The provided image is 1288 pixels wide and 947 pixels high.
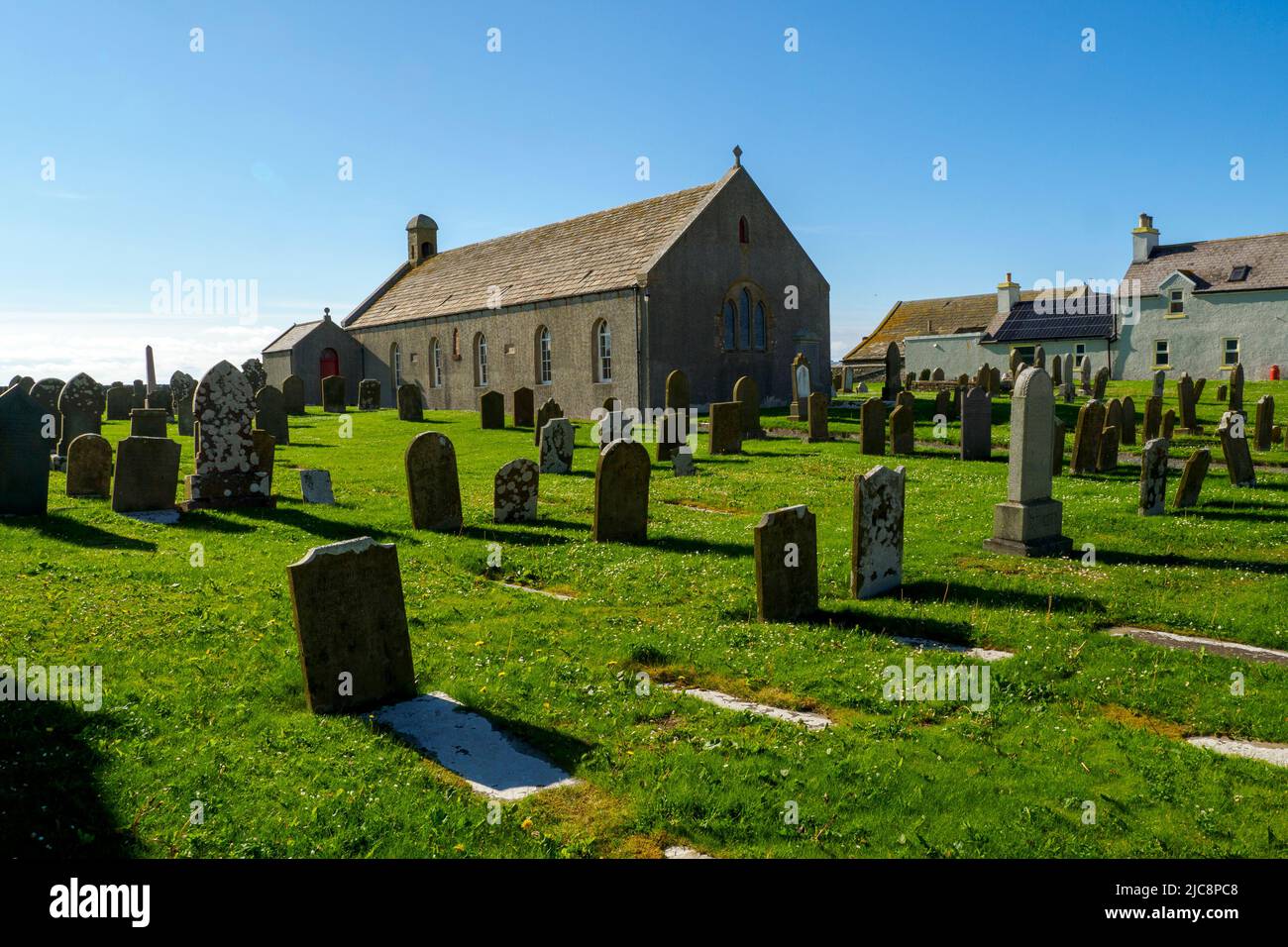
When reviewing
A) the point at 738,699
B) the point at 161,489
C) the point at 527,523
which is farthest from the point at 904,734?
the point at 161,489

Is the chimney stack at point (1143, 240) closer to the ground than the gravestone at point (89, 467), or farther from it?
farther from it

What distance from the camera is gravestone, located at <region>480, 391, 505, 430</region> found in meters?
26.6

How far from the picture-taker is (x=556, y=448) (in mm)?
17797

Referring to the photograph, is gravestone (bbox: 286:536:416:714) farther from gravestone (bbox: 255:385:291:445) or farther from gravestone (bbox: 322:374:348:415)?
gravestone (bbox: 322:374:348:415)

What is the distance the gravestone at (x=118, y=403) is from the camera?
1198 inches

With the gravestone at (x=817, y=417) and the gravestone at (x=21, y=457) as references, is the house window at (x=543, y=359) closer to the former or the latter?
the gravestone at (x=817, y=417)

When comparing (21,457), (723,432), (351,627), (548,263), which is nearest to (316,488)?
(21,457)

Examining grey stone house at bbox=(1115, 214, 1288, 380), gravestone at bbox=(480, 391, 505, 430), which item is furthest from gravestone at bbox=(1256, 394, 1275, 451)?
grey stone house at bbox=(1115, 214, 1288, 380)

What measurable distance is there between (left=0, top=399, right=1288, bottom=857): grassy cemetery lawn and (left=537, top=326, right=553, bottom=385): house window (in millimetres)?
22057

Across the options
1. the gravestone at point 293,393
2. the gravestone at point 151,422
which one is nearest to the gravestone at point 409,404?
the gravestone at point 293,393

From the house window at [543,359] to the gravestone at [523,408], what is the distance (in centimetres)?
616
